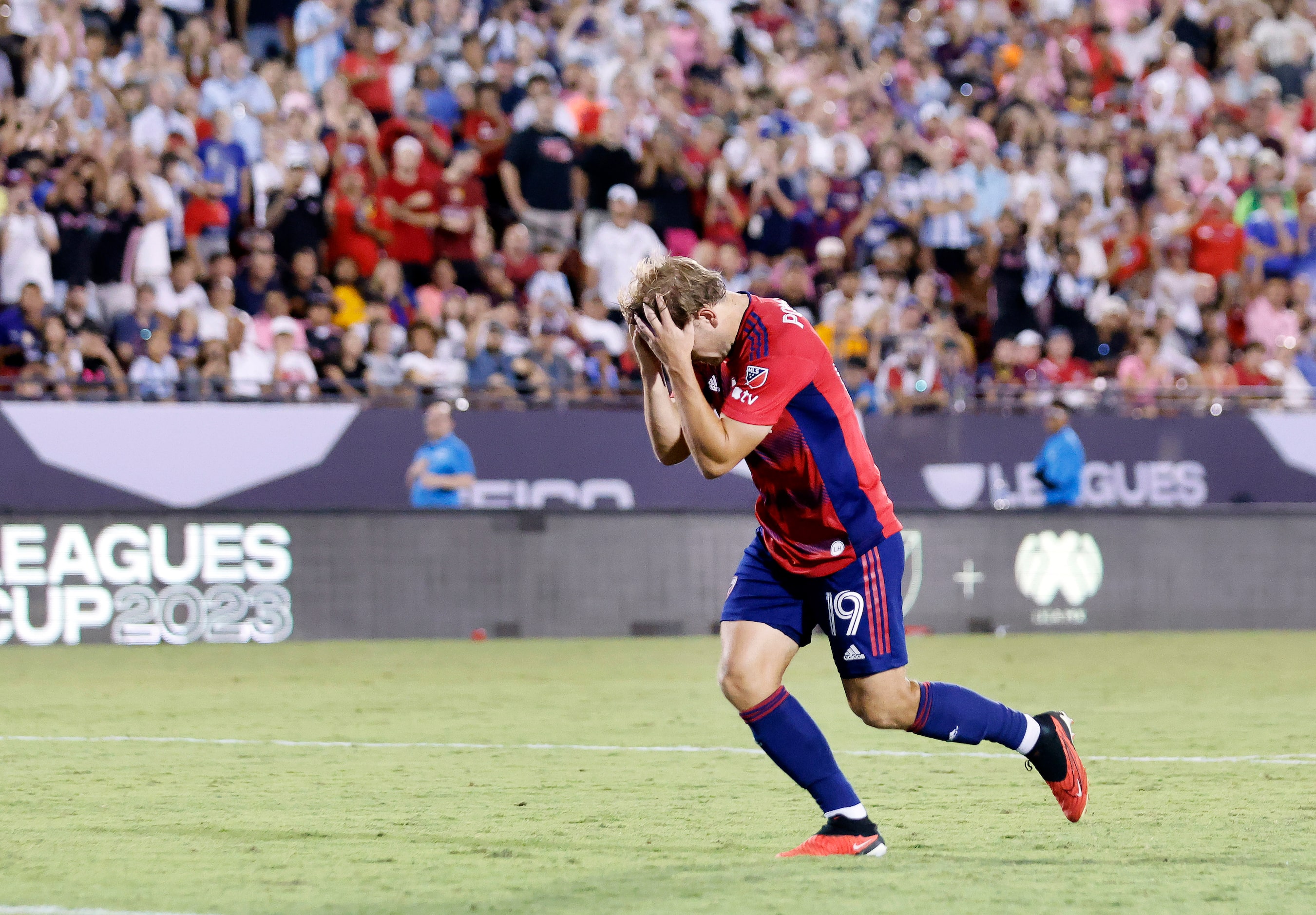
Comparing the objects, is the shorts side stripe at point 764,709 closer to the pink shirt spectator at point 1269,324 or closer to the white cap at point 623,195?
the white cap at point 623,195

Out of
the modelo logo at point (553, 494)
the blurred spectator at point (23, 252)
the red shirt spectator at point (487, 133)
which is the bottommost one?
the modelo logo at point (553, 494)

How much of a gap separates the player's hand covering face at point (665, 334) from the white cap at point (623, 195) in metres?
12.6

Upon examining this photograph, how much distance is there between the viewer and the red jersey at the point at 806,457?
589 centimetres

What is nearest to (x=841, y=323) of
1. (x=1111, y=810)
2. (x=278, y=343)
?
(x=278, y=343)

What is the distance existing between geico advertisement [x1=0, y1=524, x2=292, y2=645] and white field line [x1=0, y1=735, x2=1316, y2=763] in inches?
205

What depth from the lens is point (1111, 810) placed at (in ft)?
22.6

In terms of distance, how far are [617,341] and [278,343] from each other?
3.33 m

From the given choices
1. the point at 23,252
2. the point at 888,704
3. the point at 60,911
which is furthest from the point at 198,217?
the point at 60,911

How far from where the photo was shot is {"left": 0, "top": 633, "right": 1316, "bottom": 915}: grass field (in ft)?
17.2

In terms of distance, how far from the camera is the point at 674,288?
5.70 m

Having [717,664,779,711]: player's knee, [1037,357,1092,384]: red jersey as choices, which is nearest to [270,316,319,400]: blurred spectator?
[1037,357,1092,384]: red jersey

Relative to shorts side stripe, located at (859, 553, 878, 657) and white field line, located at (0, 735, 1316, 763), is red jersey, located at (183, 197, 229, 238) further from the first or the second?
shorts side stripe, located at (859, 553, 878, 657)

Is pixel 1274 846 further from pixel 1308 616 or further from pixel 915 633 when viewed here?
pixel 1308 616

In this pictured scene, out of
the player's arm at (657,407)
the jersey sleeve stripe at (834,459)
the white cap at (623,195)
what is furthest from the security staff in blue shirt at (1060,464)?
the player's arm at (657,407)
